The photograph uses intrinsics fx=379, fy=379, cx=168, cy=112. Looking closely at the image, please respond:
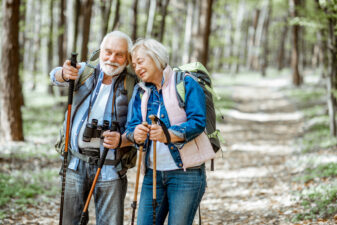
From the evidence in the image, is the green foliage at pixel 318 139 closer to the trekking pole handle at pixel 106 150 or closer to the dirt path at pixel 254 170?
the dirt path at pixel 254 170

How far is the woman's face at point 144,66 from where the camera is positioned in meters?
3.29

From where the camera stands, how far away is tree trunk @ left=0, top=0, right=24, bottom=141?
386 inches

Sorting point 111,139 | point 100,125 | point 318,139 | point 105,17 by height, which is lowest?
point 318,139

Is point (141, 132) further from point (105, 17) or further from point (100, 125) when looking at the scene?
point (105, 17)

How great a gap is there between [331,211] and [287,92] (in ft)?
69.4

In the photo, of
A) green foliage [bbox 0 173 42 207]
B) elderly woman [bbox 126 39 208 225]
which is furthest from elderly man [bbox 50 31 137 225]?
green foliage [bbox 0 173 42 207]

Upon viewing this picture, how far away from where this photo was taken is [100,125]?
136 inches

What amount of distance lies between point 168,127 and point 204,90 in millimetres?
506

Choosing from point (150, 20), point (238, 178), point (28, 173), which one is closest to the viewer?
point (28, 173)

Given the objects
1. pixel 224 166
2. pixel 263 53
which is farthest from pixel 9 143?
pixel 263 53


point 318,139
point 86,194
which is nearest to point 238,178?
point 318,139

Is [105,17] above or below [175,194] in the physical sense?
above

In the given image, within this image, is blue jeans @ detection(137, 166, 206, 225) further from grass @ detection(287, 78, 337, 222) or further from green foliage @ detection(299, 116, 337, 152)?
green foliage @ detection(299, 116, 337, 152)

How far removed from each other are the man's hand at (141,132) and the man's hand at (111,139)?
0.68 ft
